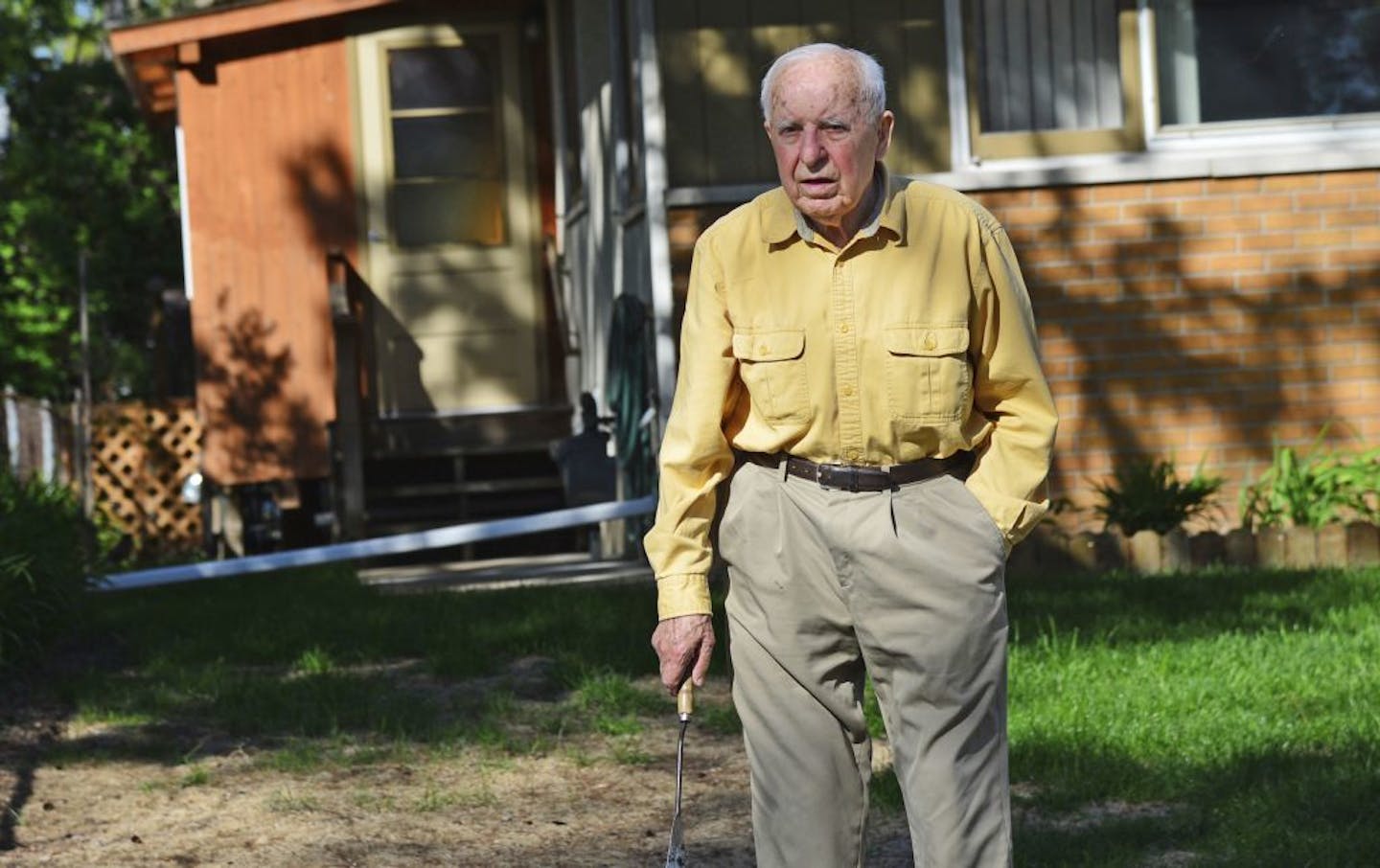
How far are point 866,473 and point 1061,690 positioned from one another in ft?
10.9

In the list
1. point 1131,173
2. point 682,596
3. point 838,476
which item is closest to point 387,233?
point 1131,173

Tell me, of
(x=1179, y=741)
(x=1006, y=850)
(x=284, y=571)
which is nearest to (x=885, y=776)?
(x=1179, y=741)

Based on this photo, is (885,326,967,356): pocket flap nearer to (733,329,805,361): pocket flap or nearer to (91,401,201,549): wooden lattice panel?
(733,329,805,361): pocket flap

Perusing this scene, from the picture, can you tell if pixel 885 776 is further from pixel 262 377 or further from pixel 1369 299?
pixel 262 377

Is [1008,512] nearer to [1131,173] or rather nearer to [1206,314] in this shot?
[1131,173]

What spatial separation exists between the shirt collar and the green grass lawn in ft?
6.58

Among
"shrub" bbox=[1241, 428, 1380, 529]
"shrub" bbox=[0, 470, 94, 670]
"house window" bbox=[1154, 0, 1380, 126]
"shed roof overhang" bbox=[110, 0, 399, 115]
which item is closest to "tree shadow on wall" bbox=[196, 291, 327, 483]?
"shed roof overhang" bbox=[110, 0, 399, 115]

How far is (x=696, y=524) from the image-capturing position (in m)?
3.72

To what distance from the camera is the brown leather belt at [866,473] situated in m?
3.60

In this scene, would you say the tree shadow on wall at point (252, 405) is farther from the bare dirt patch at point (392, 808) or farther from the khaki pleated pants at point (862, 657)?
the khaki pleated pants at point (862, 657)

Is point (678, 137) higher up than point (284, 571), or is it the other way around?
point (678, 137)

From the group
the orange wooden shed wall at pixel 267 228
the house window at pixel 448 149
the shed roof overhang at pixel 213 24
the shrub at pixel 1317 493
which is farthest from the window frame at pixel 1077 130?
the orange wooden shed wall at pixel 267 228

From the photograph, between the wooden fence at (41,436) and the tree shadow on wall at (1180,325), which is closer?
the tree shadow on wall at (1180,325)

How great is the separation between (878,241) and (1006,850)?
1059mm
